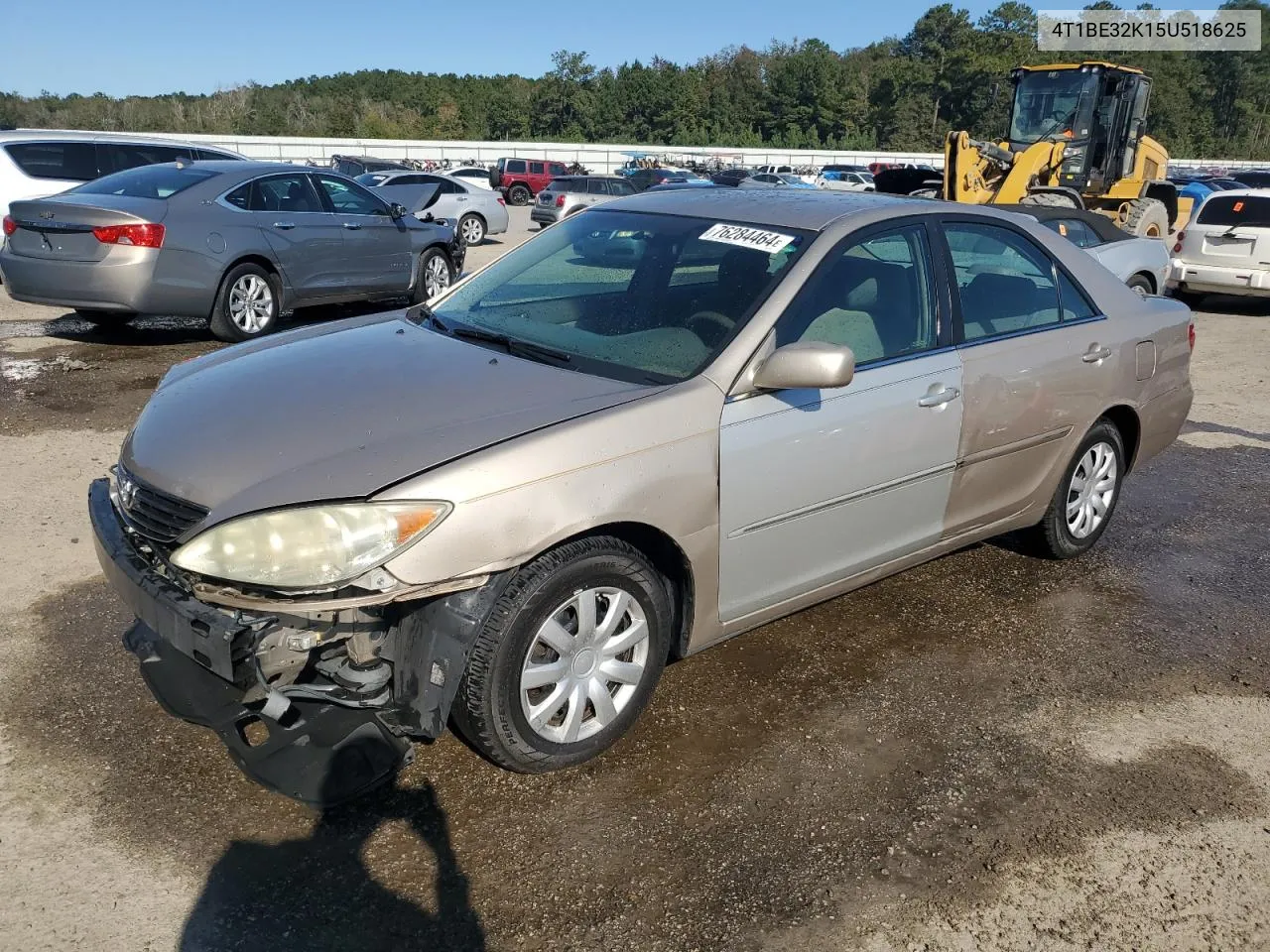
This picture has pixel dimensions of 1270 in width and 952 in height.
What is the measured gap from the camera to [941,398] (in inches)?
148

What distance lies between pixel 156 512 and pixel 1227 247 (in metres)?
13.6

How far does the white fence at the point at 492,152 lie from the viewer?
49.0 metres

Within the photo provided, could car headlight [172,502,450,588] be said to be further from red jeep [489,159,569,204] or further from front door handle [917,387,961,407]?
red jeep [489,159,569,204]

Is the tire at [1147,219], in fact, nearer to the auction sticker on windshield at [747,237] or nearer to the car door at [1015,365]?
A: the car door at [1015,365]

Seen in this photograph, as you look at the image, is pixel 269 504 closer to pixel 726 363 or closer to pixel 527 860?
pixel 527 860

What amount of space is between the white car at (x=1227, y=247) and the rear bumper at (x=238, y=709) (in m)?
12.5

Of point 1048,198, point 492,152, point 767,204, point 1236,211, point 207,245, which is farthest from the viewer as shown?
point 492,152

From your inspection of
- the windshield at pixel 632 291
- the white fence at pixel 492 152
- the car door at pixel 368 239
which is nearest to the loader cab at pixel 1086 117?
the car door at pixel 368 239

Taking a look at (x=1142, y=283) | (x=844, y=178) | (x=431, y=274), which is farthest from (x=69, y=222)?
(x=844, y=178)

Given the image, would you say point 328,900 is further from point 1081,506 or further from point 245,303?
point 245,303

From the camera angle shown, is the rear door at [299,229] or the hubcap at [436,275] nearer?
the rear door at [299,229]

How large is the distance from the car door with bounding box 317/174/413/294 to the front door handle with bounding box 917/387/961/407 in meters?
7.45

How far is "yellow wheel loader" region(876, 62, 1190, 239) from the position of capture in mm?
14914

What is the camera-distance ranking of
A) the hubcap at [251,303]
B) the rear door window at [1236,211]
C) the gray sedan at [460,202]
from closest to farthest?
the hubcap at [251,303] < the rear door window at [1236,211] < the gray sedan at [460,202]
